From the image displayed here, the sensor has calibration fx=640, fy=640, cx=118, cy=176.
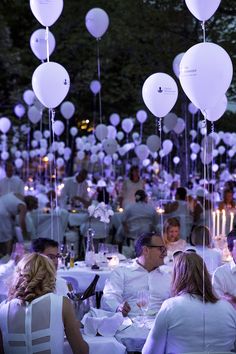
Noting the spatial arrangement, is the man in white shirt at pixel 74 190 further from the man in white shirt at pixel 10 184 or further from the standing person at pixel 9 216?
the standing person at pixel 9 216

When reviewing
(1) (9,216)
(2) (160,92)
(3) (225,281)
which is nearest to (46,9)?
(2) (160,92)

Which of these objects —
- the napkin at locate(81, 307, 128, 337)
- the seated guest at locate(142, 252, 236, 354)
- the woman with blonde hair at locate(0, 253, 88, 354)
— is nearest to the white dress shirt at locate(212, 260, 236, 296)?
the napkin at locate(81, 307, 128, 337)

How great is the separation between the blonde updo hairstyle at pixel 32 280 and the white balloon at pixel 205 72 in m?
1.64

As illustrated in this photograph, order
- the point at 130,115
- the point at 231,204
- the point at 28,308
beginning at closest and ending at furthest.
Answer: the point at 28,308 < the point at 231,204 < the point at 130,115

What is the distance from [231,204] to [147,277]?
16.2 feet

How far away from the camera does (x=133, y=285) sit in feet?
17.1

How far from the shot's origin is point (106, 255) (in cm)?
714

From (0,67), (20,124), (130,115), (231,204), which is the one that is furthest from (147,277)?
(130,115)

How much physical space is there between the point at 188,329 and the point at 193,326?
1.3 inches

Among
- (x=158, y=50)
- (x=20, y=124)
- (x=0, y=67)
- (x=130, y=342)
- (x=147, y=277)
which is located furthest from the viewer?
(x=20, y=124)

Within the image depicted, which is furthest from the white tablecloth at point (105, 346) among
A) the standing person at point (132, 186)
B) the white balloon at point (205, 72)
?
the standing person at point (132, 186)

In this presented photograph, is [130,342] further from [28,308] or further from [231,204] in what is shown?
[231,204]

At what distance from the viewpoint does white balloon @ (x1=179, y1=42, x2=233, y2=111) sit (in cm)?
433

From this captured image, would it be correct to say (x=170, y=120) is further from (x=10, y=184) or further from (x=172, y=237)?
(x=172, y=237)
